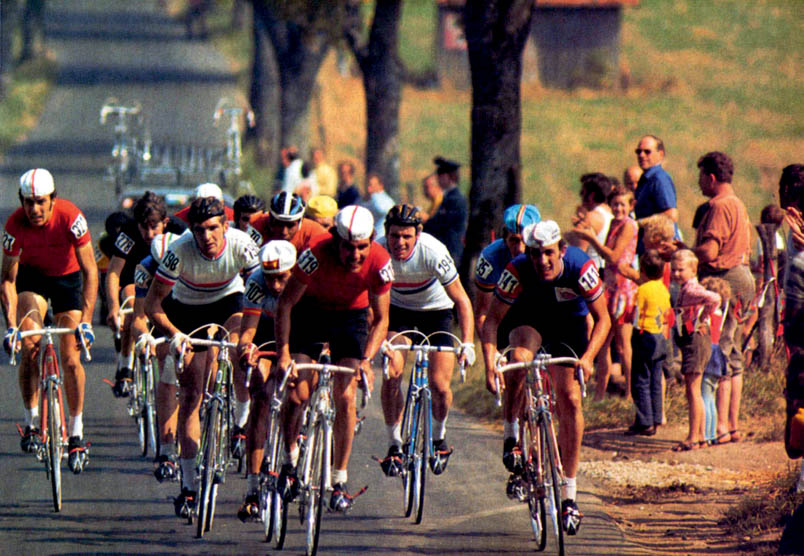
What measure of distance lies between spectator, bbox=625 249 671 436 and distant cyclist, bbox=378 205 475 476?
7.35ft

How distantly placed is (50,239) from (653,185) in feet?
19.8

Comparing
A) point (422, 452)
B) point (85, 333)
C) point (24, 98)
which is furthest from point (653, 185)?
point (24, 98)

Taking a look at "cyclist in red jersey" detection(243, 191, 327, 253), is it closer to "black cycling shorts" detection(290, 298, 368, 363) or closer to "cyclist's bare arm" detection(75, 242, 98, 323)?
"black cycling shorts" detection(290, 298, 368, 363)

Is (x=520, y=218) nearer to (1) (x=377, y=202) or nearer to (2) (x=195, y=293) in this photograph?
(2) (x=195, y=293)

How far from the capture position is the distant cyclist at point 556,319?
320 inches

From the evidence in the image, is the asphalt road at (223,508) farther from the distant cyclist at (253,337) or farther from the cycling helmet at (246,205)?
the cycling helmet at (246,205)

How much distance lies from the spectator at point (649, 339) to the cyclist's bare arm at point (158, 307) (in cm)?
460

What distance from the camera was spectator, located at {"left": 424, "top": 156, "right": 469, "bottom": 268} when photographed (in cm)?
1484

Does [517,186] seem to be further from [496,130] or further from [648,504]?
[648,504]

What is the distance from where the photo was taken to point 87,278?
983 centimetres

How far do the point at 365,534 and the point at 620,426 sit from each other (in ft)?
13.3

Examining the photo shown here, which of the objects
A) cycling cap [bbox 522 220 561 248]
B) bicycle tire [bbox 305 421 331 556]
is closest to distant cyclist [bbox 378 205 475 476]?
cycling cap [bbox 522 220 561 248]

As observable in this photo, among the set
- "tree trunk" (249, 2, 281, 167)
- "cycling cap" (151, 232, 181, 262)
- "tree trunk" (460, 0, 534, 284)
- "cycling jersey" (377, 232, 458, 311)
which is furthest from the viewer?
"tree trunk" (249, 2, 281, 167)

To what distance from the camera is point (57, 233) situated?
33.0 feet
